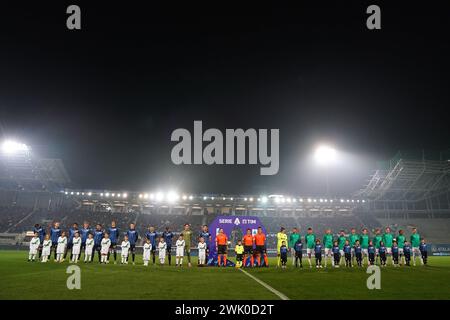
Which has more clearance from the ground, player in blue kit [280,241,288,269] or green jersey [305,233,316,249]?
green jersey [305,233,316,249]

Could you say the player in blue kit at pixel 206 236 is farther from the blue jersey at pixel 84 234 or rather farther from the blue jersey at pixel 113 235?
the blue jersey at pixel 84 234

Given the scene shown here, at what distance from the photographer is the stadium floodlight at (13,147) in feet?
147

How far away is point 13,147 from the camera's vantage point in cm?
4591

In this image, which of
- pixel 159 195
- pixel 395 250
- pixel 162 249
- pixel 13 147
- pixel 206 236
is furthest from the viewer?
pixel 159 195

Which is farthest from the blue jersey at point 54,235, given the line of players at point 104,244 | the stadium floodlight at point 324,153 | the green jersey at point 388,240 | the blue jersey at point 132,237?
the stadium floodlight at point 324,153

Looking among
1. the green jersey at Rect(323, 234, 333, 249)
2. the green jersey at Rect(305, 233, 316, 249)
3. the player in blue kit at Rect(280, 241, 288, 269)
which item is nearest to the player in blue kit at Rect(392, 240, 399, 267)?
the green jersey at Rect(323, 234, 333, 249)

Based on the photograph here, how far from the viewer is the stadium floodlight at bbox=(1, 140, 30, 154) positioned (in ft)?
147

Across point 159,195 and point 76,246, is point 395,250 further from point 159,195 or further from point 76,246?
point 159,195

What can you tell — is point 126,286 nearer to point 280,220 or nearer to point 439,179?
point 280,220

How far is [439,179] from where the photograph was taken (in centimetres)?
5347

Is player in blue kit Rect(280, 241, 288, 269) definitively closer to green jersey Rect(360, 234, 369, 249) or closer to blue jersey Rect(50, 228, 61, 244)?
green jersey Rect(360, 234, 369, 249)

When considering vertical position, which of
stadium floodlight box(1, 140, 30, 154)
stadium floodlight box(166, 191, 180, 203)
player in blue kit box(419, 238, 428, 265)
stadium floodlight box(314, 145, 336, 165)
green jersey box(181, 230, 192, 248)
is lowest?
player in blue kit box(419, 238, 428, 265)

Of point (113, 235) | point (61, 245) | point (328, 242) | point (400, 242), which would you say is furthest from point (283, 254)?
point (61, 245)

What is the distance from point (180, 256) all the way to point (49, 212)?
4514 cm
